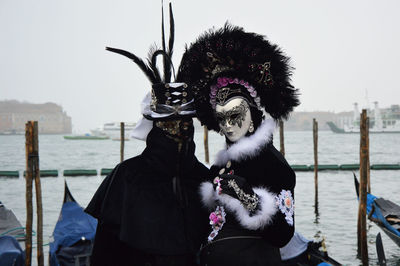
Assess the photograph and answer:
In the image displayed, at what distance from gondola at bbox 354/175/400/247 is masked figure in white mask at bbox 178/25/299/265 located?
6813mm

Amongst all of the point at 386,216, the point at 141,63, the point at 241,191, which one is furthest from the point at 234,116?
the point at 386,216

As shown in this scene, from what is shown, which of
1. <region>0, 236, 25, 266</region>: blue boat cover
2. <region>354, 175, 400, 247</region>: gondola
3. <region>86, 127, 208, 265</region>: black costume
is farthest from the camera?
<region>354, 175, 400, 247</region>: gondola

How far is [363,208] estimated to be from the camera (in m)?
8.05

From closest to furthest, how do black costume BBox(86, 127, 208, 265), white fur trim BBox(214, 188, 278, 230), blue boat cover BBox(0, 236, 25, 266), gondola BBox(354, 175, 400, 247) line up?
white fur trim BBox(214, 188, 278, 230)
black costume BBox(86, 127, 208, 265)
blue boat cover BBox(0, 236, 25, 266)
gondola BBox(354, 175, 400, 247)

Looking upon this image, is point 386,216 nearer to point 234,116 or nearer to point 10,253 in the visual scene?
point 10,253

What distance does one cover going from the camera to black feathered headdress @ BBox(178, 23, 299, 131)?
7.36ft

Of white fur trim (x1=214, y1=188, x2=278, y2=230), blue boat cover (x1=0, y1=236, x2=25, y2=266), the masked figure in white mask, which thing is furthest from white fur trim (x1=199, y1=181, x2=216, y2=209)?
blue boat cover (x1=0, y1=236, x2=25, y2=266)

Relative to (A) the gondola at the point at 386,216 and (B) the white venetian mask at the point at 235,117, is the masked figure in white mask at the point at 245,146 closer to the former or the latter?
(B) the white venetian mask at the point at 235,117

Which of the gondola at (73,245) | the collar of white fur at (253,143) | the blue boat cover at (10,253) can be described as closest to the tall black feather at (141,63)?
the collar of white fur at (253,143)

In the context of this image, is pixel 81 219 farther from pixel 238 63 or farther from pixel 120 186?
pixel 238 63

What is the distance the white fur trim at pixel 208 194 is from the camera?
2.30m

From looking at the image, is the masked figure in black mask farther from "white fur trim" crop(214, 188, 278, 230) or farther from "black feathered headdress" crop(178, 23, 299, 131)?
"white fur trim" crop(214, 188, 278, 230)

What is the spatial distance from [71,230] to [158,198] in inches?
168

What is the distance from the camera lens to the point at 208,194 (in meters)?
2.30
